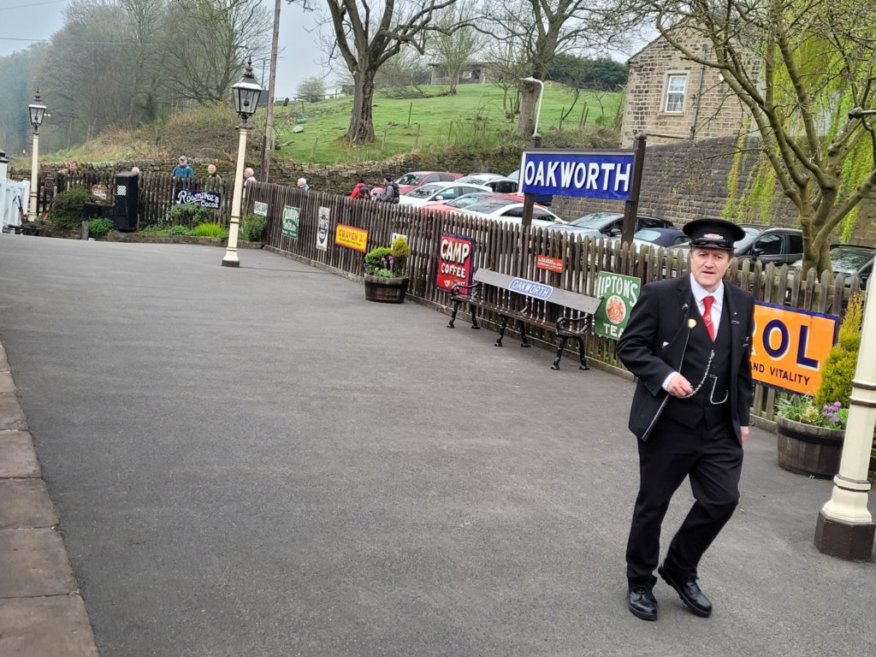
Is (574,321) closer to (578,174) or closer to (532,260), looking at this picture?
(532,260)

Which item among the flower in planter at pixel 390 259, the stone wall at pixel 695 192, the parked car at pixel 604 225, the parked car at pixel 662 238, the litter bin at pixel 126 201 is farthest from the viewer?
the stone wall at pixel 695 192

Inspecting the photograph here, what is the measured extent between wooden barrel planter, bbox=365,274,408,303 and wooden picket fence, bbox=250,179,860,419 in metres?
0.44

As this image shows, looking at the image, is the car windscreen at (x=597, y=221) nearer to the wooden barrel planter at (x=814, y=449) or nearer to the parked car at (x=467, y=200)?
the parked car at (x=467, y=200)

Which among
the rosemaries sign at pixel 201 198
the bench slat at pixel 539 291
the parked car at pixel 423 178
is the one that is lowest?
the bench slat at pixel 539 291

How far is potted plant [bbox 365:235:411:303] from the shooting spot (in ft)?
53.4

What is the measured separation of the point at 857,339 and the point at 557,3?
146 feet

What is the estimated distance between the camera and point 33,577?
14.8 ft

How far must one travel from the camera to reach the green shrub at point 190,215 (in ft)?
94.5

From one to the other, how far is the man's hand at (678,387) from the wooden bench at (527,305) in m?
7.17

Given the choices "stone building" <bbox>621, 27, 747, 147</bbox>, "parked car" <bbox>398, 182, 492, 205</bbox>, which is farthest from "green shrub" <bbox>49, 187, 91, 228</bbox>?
"stone building" <bbox>621, 27, 747, 147</bbox>

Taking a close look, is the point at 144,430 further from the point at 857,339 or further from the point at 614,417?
the point at 857,339

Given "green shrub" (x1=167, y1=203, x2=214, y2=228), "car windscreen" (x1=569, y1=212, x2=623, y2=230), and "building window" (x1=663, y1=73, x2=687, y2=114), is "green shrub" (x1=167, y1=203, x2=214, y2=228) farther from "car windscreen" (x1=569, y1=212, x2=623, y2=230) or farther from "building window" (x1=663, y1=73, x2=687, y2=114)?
"building window" (x1=663, y1=73, x2=687, y2=114)

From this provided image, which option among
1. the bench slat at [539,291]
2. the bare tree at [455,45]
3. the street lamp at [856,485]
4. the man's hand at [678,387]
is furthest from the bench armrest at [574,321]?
the bare tree at [455,45]

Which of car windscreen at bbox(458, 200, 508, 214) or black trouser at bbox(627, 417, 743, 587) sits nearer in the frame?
black trouser at bbox(627, 417, 743, 587)
